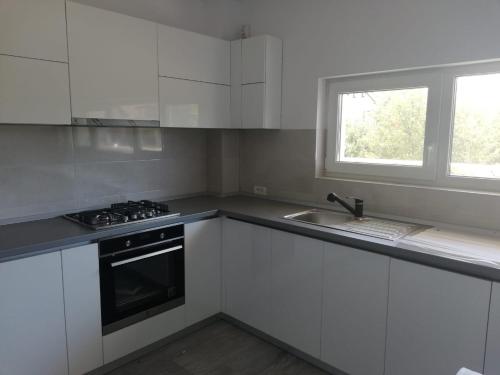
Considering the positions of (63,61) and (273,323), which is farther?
(273,323)

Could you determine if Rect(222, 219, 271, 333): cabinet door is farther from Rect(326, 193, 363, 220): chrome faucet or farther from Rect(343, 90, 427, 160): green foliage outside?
Rect(343, 90, 427, 160): green foliage outside

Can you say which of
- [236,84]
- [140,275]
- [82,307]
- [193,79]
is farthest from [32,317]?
[236,84]

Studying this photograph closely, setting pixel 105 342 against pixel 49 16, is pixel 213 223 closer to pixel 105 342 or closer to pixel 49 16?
pixel 105 342

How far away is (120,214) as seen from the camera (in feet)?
7.82

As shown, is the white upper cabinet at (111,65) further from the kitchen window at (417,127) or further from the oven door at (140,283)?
the kitchen window at (417,127)

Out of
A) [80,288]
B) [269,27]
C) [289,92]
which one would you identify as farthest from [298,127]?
[80,288]

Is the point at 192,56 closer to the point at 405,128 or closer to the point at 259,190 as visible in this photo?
the point at 259,190

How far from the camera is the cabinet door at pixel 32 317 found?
1816 millimetres

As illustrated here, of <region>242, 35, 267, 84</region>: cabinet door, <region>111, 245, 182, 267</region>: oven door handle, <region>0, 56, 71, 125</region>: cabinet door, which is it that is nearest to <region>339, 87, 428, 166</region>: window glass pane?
<region>242, 35, 267, 84</region>: cabinet door

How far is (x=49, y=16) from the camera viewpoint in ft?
6.57

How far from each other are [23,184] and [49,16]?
3.23ft

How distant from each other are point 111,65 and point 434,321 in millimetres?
2229

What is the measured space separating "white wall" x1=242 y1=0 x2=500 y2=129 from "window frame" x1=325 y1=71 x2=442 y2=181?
107 mm

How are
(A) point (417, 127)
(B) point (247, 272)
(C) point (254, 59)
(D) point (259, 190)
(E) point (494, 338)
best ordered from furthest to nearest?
(D) point (259, 190) → (C) point (254, 59) → (B) point (247, 272) → (A) point (417, 127) → (E) point (494, 338)
